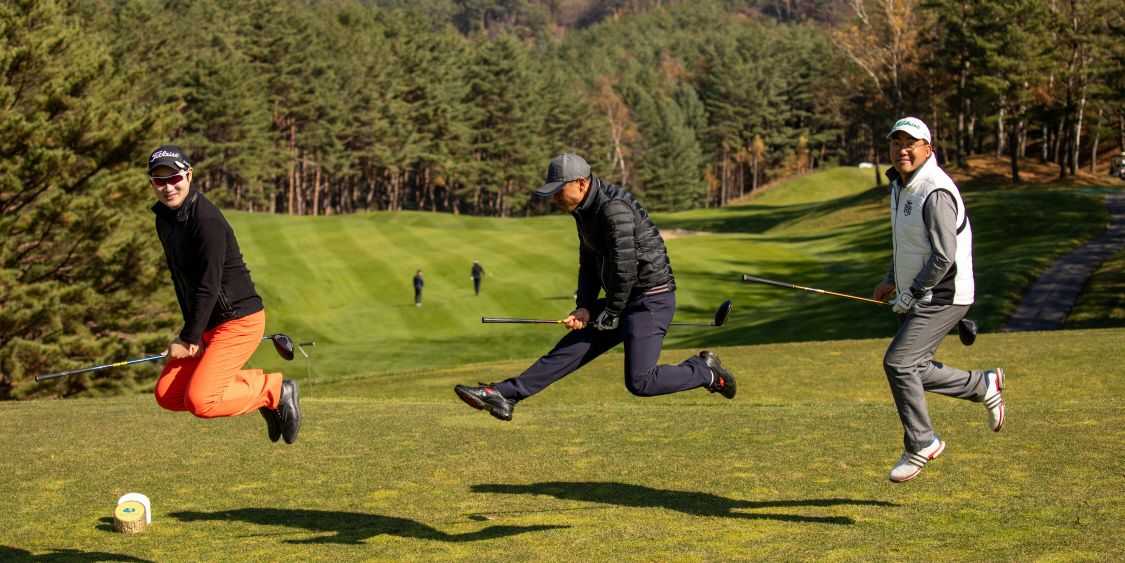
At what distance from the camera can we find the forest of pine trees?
32.1 m

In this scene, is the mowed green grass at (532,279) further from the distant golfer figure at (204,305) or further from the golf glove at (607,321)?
the golf glove at (607,321)

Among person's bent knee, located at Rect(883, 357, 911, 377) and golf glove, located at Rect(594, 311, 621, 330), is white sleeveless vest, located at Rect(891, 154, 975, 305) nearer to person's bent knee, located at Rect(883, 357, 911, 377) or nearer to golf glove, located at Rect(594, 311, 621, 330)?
person's bent knee, located at Rect(883, 357, 911, 377)

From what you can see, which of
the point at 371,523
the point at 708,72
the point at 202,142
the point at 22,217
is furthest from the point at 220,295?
the point at 708,72

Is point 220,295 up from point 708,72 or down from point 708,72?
down

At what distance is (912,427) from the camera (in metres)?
7.29

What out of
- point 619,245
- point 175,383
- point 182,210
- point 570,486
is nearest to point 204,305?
point 182,210

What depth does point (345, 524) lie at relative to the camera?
7.54 metres

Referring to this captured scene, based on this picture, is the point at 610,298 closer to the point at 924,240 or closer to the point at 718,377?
the point at 718,377

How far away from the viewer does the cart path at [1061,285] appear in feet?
98.1

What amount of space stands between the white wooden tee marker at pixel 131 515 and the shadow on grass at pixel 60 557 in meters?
0.45

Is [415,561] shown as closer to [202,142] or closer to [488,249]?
[488,249]

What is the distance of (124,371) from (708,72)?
13835cm

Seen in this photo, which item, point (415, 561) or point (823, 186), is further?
point (823, 186)

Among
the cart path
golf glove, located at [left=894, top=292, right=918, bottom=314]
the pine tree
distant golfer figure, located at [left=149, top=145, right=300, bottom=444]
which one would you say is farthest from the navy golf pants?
the pine tree
